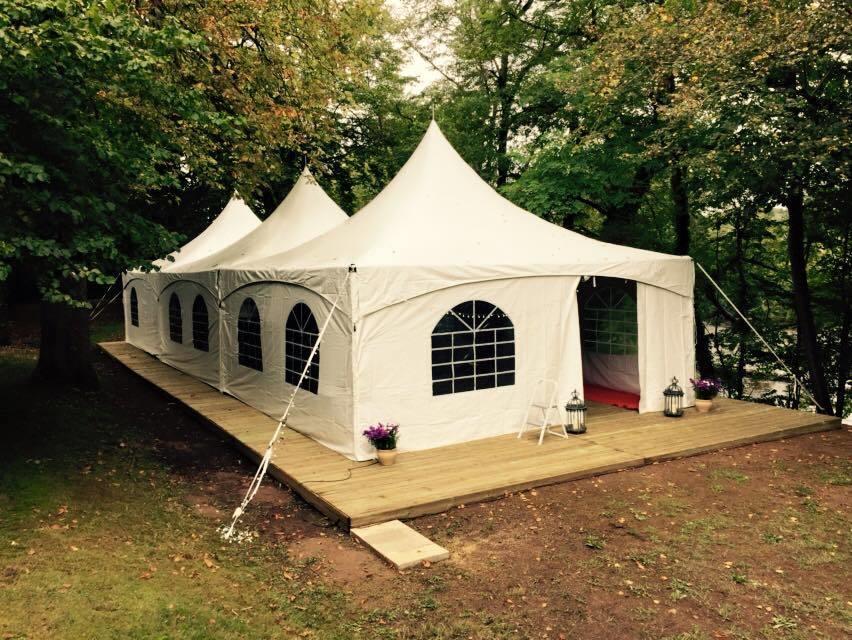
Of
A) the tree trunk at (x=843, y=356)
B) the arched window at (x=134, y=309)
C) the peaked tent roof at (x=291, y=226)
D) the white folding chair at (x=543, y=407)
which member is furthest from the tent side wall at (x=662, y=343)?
the arched window at (x=134, y=309)

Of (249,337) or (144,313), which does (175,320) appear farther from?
(249,337)

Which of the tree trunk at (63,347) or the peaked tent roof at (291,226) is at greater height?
the peaked tent roof at (291,226)

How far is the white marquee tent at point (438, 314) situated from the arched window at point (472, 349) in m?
0.02

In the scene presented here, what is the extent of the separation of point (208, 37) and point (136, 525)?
587cm

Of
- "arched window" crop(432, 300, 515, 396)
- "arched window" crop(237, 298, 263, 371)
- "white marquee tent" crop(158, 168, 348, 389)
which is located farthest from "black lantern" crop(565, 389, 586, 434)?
"white marquee tent" crop(158, 168, 348, 389)

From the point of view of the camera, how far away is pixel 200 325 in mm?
12039

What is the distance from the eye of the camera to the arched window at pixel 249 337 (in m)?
9.48

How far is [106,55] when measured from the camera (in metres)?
5.12

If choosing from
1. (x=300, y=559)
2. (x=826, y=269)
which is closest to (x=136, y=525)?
(x=300, y=559)

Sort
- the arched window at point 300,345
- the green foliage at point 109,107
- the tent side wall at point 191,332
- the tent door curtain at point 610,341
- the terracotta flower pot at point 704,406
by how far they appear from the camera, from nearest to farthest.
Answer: the green foliage at point 109,107, the arched window at point 300,345, the terracotta flower pot at point 704,406, the tent door curtain at point 610,341, the tent side wall at point 191,332

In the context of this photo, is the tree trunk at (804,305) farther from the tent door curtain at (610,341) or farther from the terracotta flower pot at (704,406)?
the tent door curtain at (610,341)

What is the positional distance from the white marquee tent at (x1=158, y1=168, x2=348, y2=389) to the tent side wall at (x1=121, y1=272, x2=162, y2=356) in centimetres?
172

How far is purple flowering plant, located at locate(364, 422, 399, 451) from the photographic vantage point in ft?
21.9

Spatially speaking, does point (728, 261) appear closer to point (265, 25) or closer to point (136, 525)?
point (265, 25)
